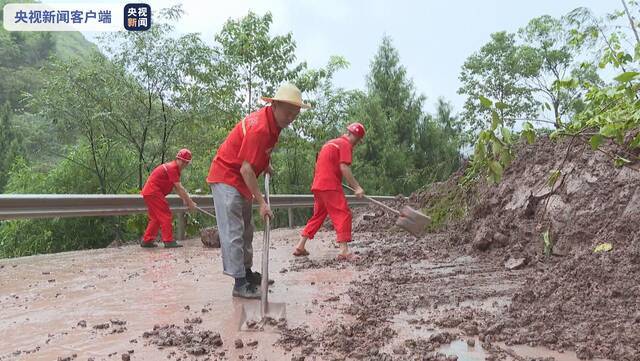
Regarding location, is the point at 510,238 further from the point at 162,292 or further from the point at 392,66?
the point at 392,66

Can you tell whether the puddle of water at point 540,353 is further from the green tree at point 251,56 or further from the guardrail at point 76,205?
the green tree at point 251,56

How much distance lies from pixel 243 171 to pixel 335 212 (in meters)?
3.13

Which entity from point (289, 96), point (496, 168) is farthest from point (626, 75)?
point (289, 96)

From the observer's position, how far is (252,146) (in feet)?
14.7

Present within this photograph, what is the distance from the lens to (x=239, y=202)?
4.91 m

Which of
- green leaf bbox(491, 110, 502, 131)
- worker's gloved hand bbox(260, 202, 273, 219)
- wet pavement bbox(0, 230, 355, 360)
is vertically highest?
green leaf bbox(491, 110, 502, 131)

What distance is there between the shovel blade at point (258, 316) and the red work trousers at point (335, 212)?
2.96 meters

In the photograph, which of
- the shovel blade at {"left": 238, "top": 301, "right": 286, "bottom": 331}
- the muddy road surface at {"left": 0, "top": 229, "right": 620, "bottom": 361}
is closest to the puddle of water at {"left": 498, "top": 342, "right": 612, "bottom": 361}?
the muddy road surface at {"left": 0, "top": 229, "right": 620, "bottom": 361}

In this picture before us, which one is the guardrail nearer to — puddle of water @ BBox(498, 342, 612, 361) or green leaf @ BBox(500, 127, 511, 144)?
green leaf @ BBox(500, 127, 511, 144)

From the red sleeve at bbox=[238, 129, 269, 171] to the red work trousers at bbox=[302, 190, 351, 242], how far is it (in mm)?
3016

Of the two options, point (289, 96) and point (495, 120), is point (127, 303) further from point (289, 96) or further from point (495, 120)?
point (495, 120)

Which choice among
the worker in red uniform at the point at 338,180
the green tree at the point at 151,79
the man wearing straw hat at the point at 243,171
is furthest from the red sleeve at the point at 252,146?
the green tree at the point at 151,79

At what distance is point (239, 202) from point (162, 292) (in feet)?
3.81

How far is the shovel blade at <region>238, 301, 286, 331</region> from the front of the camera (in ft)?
12.2
